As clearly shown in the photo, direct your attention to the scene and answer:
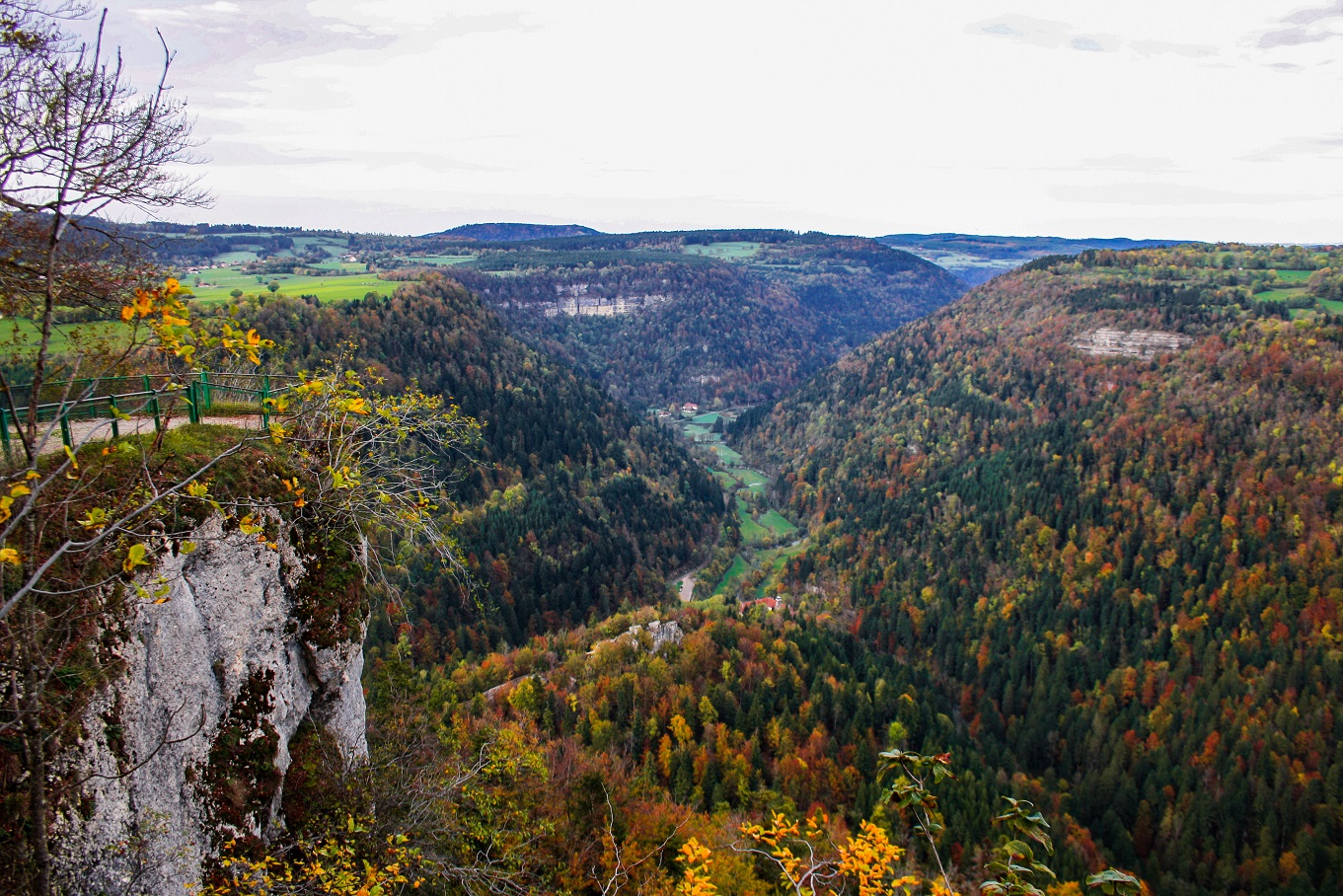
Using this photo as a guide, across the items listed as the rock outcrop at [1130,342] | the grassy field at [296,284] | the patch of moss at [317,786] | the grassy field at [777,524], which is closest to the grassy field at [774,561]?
the grassy field at [777,524]

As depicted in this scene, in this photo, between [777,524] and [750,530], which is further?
[777,524]

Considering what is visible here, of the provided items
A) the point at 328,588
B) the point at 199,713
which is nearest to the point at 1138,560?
the point at 328,588

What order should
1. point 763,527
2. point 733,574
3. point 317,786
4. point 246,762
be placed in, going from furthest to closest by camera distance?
point 763,527 < point 733,574 < point 317,786 < point 246,762

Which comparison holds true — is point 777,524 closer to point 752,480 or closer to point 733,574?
point 733,574

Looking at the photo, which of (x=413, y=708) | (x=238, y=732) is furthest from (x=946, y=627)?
(x=238, y=732)

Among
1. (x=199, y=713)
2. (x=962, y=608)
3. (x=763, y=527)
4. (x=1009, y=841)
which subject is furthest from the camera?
(x=763, y=527)

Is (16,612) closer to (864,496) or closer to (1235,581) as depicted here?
(1235,581)
